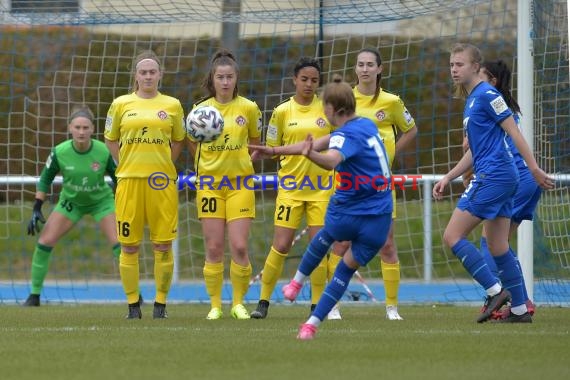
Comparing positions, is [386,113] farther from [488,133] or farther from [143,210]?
[143,210]

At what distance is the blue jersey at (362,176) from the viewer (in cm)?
709

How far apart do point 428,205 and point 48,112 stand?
20.9 ft

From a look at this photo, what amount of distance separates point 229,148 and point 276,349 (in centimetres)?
281

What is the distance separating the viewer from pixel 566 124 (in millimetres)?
10945

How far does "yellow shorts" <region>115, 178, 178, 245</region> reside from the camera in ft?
29.4

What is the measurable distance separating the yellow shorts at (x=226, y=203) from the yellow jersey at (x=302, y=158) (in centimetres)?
31

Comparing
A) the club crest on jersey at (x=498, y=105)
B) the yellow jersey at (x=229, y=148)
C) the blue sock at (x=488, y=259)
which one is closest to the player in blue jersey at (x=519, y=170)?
the blue sock at (x=488, y=259)

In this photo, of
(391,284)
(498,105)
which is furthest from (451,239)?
(391,284)

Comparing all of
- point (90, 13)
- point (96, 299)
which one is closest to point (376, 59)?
point (90, 13)

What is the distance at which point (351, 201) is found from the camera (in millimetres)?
7137

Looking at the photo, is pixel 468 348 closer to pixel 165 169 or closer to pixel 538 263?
pixel 165 169

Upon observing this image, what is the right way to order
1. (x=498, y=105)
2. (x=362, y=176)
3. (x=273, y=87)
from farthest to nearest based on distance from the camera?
(x=273, y=87), (x=498, y=105), (x=362, y=176)

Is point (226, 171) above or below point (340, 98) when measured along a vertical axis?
below

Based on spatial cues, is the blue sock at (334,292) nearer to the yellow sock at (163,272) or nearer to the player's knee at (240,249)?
the player's knee at (240,249)
